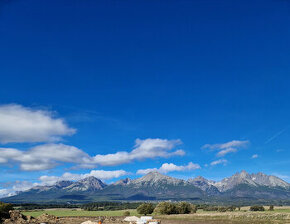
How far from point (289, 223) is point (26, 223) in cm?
7872

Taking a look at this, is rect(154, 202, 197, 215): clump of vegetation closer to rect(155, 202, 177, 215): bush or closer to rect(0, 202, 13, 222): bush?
rect(155, 202, 177, 215): bush

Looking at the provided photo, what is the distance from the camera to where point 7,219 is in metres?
91.1

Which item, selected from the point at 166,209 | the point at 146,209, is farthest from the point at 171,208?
the point at 146,209

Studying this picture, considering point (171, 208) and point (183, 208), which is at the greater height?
point (171, 208)

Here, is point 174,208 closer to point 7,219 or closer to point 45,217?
point 45,217

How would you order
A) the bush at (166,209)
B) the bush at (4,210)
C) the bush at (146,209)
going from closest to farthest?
the bush at (4,210)
the bush at (166,209)
the bush at (146,209)

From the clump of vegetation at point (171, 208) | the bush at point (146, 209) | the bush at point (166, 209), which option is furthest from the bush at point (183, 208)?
the bush at point (146, 209)

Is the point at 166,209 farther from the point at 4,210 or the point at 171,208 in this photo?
the point at 4,210

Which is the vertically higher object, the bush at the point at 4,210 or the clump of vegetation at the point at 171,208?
the bush at the point at 4,210

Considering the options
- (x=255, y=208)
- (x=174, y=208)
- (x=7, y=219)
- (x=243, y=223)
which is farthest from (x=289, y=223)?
(x=255, y=208)

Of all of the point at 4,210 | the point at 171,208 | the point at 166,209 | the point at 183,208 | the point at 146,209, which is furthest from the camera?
the point at 146,209

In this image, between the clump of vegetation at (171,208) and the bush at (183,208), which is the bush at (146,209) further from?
the bush at (183,208)

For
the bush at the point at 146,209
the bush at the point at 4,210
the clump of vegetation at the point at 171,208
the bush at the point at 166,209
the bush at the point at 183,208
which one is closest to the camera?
the bush at the point at 4,210

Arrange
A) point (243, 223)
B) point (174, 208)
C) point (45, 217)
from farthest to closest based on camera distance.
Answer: point (174, 208) < point (45, 217) < point (243, 223)
